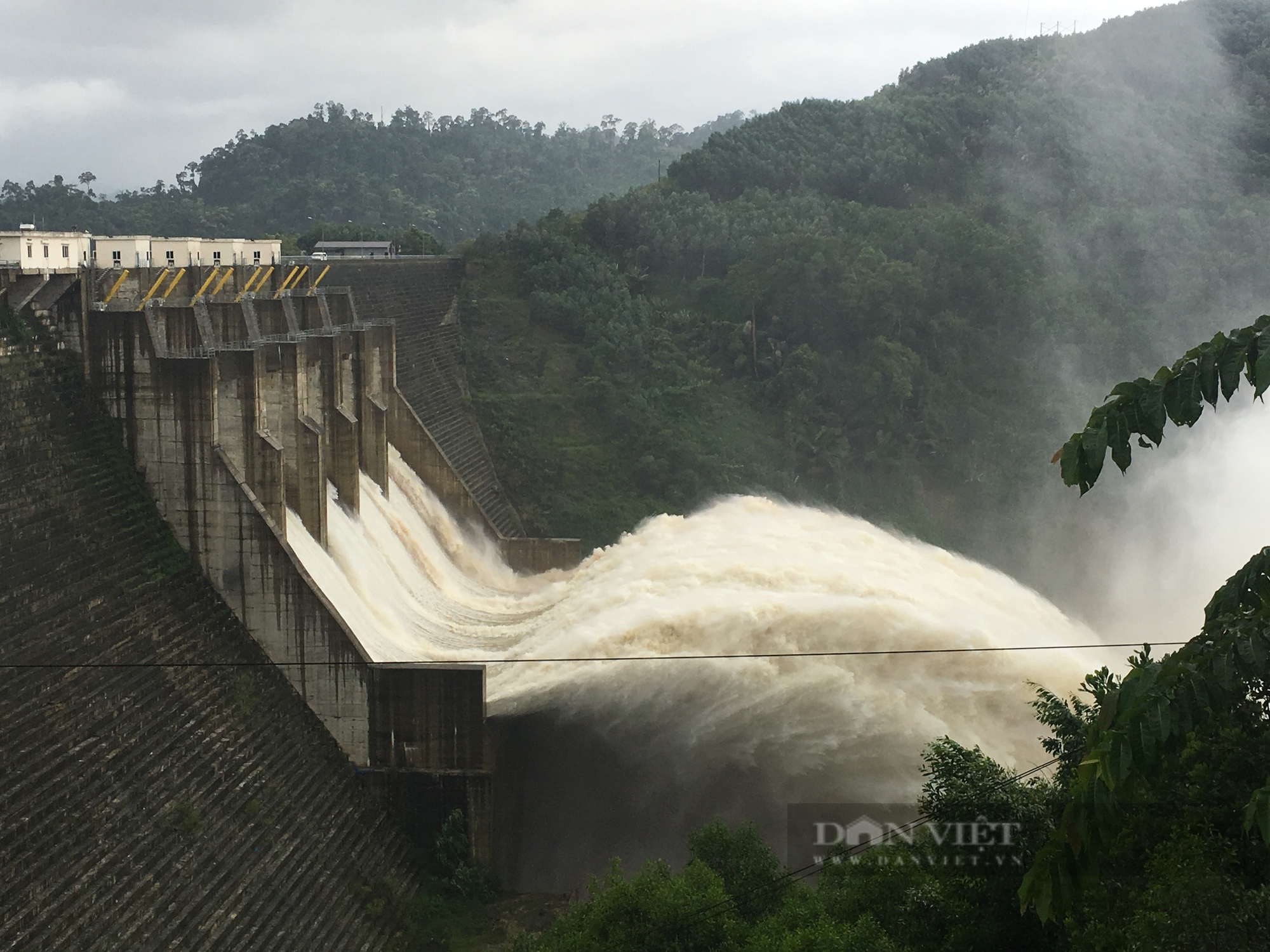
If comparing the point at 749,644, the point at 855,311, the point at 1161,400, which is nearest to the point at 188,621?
the point at 749,644

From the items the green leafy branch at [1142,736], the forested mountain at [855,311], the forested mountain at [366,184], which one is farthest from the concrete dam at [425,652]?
the forested mountain at [366,184]

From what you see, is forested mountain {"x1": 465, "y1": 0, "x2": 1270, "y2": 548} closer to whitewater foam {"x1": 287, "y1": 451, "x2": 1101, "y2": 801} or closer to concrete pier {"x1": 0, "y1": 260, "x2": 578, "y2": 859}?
whitewater foam {"x1": 287, "y1": 451, "x2": 1101, "y2": 801}

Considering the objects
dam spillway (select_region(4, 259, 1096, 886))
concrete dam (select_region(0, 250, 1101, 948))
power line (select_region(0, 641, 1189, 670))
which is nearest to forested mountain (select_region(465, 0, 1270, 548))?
dam spillway (select_region(4, 259, 1096, 886))

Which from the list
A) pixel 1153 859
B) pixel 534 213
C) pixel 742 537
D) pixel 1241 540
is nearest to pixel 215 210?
pixel 534 213

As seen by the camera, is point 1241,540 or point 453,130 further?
point 453,130

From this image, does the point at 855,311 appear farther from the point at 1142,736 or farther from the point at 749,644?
the point at 1142,736

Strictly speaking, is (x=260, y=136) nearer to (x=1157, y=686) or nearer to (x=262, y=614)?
(x=262, y=614)
